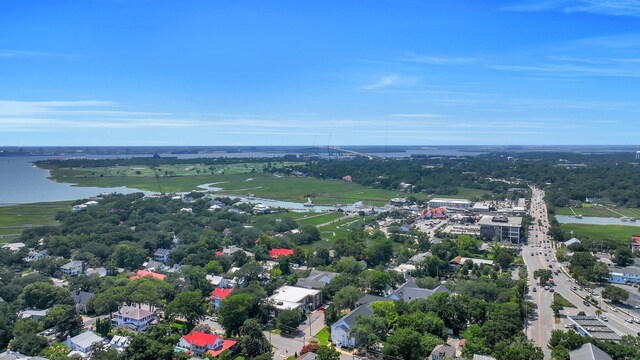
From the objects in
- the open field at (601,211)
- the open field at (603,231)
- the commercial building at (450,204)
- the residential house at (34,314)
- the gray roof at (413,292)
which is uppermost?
the residential house at (34,314)

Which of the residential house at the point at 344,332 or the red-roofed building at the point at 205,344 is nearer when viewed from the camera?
the red-roofed building at the point at 205,344

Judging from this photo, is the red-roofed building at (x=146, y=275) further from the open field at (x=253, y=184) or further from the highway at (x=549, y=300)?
the open field at (x=253, y=184)

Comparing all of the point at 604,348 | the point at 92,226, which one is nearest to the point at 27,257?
the point at 92,226

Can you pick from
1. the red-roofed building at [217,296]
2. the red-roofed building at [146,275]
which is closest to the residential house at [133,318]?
the red-roofed building at [217,296]

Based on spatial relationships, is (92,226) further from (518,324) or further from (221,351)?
(518,324)

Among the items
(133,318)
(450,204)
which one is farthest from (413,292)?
(450,204)
